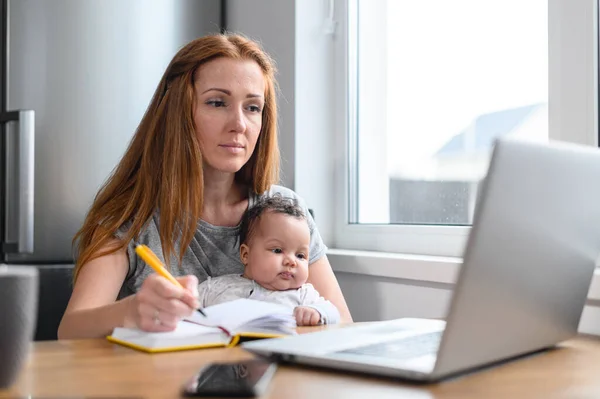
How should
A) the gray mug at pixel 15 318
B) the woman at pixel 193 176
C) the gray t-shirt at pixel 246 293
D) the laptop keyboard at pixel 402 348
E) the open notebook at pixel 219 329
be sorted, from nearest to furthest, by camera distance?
1. the gray mug at pixel 15 318
2. the laptop keyboard at pixel 402 348
3. the open notebook at pixel 219 329
4. the gray t-shirt at pixel 246 293
5. the woman at pixel 193 176

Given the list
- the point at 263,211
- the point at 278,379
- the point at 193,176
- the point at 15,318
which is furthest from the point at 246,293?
the point at 15,318

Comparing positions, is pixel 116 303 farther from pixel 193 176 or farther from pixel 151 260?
pixel 193 176

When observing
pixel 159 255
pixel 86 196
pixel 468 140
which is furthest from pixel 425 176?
pixel 86 196

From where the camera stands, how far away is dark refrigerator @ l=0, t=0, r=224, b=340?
1.99 m

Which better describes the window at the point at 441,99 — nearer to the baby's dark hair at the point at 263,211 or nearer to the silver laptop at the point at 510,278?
the baby's dark hair at the point at 263,211

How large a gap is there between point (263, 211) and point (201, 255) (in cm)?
18

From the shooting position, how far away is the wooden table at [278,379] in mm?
743

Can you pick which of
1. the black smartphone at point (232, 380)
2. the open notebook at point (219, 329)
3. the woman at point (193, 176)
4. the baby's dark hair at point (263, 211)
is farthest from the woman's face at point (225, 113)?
the black smartphone at point (232, 380)

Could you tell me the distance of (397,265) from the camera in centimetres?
185

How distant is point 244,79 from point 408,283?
634 mm

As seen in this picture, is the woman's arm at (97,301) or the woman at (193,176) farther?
the woman at (193,176)

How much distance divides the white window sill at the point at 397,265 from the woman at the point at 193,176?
19cm

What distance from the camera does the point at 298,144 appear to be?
2270 millimetres

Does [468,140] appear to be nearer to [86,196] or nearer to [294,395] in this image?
[86,196]
